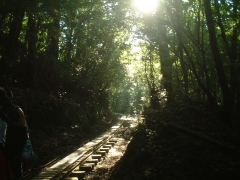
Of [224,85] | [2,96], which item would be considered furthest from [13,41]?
[2,96]

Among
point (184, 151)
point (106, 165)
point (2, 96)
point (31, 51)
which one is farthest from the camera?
point (31, 51)

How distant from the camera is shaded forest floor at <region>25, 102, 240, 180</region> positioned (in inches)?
238

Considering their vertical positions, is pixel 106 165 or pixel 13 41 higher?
pixel 13 41

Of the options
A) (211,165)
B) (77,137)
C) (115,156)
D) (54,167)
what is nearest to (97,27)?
(77,137)

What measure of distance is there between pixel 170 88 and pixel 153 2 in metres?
5.62

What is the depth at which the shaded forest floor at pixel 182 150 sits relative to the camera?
6035mm

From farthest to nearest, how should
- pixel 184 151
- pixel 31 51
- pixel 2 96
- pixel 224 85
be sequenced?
1. pixel 31 51
2. pixel 224 85
3. pixel 184 151
4. pixel 2 96

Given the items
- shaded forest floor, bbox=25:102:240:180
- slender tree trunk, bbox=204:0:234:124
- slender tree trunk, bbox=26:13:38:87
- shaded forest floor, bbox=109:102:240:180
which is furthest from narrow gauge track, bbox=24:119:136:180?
slender tree trunk, bbox=26:13:38:87

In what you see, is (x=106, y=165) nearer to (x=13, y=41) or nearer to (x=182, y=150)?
(x=182, y=150)

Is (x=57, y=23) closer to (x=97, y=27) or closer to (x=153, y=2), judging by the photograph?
(x=97, y=27)

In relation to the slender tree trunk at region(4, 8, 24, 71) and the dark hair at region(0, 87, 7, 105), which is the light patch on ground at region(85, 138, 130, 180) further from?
the slender tree trunk at region(4, 8, 24, 71)

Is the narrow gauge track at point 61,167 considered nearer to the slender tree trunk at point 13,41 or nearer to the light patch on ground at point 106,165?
the light patch on ground at point 106,165

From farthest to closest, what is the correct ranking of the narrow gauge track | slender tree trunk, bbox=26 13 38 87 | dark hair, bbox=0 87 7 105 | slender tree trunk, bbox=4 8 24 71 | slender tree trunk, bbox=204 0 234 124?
slender tree trunk, bbox=26 13 38 87
slender tree trunk, bbox=4 8 24 71
slender tree trunk, bbox=204 0 234 124
the narrow gauge track
dark hair, bbox=0 87 7 105

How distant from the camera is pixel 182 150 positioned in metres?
6.76
